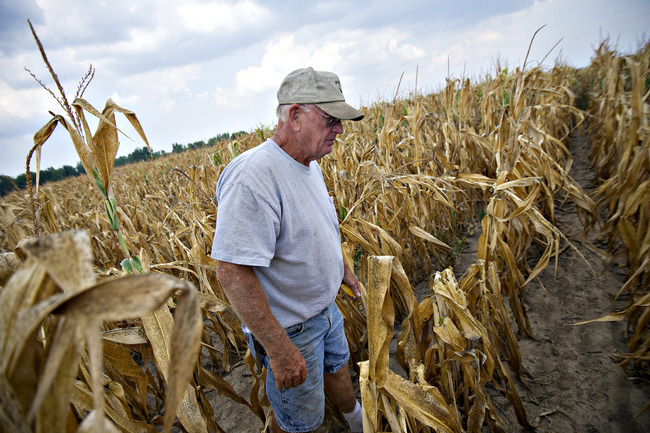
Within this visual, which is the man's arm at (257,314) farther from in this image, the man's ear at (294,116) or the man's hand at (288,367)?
the man's ear at (294,116)

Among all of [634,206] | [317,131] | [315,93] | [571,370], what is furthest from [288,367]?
[634,206]

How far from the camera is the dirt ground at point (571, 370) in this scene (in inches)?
62.4

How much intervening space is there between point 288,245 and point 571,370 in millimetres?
1881

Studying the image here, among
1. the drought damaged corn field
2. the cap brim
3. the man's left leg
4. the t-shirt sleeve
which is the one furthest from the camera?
the man's left leg

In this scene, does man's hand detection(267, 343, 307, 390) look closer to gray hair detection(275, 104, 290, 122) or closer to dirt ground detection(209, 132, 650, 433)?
dirt ground detection(209, 132, 650, 433)

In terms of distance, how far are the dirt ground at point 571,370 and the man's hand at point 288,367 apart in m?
0.85

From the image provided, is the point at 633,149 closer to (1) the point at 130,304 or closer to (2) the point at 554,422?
(2) the point at 554,422

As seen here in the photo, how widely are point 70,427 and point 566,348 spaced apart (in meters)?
2.51

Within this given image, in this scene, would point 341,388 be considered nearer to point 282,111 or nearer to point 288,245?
point 288,245

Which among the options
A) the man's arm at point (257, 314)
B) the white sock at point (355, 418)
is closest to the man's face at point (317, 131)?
the man's arm at point (257, 314)

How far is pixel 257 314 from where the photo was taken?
124cm

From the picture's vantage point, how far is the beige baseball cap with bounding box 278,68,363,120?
1.38 meters

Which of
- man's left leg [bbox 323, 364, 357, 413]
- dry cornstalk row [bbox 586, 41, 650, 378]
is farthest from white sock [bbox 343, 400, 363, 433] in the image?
dry cornstalk row [bbox 586, 41, 650, 378]

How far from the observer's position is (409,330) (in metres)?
1.41
